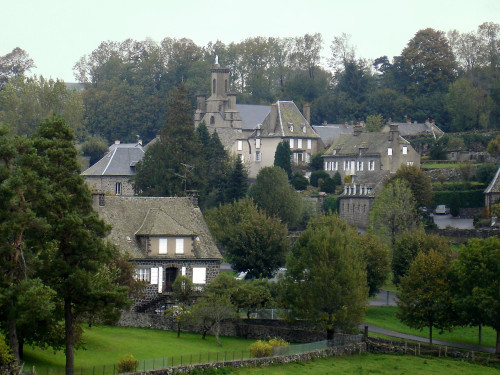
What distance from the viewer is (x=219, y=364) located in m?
41.8

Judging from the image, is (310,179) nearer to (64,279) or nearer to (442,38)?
(442,38)

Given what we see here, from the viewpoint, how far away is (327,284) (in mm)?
50250

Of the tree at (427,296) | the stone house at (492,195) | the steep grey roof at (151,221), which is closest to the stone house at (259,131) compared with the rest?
the stone house at (492,195)

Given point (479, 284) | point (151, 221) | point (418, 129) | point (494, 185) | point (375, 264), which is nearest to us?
point (479, 284)

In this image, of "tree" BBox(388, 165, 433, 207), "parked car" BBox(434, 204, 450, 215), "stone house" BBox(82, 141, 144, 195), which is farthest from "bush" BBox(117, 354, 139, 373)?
"stone house" BBox(82, 141, 144, 195)

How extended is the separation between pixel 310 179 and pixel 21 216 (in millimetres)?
68078

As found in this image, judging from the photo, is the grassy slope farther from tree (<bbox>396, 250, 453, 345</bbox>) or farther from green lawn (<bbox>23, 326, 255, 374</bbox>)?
tree (<bbox>396, 250, 453, 345</bbox>)

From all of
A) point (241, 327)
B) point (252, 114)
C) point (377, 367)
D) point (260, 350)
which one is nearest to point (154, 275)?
point (241, 327)

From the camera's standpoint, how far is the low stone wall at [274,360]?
3972cm

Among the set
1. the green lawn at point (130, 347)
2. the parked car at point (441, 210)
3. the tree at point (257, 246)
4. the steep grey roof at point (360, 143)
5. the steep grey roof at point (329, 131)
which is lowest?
the green lawn at point (130, 347)

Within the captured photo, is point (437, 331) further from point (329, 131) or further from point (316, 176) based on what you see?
point (329, 131)

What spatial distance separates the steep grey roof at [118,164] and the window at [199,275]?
1851 inches

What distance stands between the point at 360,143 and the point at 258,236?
40371 millimetres

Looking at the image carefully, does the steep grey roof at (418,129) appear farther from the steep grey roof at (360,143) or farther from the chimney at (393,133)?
the chimney at (393,133)
